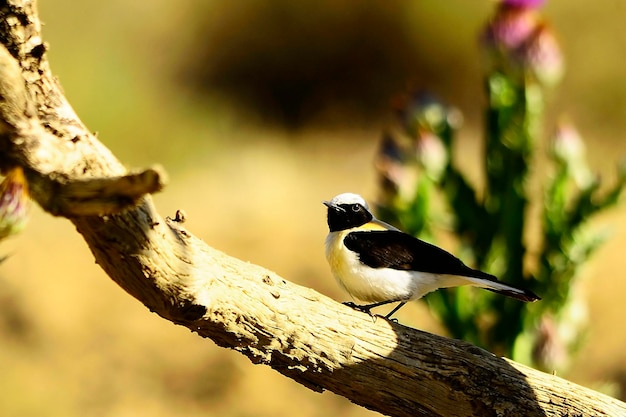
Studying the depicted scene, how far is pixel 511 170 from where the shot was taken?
3.24m

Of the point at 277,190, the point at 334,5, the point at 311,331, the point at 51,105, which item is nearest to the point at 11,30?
Answer: the point at 51,105

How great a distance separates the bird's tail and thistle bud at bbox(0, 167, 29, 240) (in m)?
1.05

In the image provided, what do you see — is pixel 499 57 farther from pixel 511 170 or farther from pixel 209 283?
pixel 209 283

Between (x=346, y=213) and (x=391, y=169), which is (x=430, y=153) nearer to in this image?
(x=391, y=169)

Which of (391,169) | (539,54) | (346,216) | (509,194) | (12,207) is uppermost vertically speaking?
(539,54)

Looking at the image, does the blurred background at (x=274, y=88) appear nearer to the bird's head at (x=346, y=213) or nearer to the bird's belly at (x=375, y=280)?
the bird's head at (x=346, y=213)

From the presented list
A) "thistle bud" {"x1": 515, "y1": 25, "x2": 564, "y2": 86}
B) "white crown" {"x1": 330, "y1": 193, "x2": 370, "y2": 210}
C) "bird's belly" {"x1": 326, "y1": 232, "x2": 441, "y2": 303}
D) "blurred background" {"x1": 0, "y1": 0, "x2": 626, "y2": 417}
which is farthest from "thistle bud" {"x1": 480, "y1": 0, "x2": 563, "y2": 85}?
"blurred background" {"x1": 0, "y1": 0, "x2": 626, "y2": 417}

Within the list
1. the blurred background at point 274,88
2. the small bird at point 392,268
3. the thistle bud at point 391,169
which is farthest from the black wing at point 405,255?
the blurred background at point 274,88

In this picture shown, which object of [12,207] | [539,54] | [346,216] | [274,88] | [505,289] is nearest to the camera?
[12,207]

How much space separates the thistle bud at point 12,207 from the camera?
125 centimetres

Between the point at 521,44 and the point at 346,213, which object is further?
the point at 521,44

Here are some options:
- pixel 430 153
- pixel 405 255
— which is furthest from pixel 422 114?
pixel 405 255

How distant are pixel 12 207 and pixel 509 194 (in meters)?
2.26

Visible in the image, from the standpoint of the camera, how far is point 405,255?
209cm
